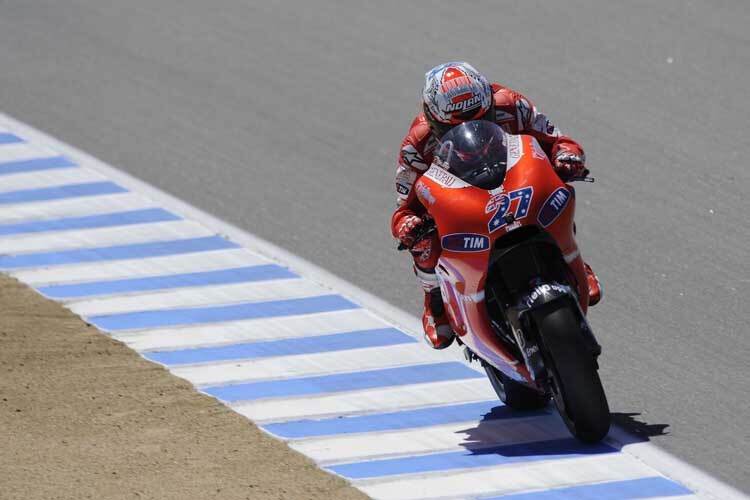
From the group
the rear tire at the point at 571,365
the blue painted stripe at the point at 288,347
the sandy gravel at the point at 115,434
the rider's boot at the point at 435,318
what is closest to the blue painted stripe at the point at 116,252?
the sandy gravel at the point at 115,434

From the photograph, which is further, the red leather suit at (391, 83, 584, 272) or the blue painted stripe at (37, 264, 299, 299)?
the blue painted stripe at (37, 264, 299, 299)

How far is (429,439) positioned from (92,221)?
4221 millimetres

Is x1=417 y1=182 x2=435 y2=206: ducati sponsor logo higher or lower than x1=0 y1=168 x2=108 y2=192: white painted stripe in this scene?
higher

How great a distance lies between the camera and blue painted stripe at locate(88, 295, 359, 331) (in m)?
8.84

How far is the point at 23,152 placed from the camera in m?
12.0

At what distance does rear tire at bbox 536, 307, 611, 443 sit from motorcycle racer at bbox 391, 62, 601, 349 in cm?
72

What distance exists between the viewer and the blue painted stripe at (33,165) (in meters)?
11.6

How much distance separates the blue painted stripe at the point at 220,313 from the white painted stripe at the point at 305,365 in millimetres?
686

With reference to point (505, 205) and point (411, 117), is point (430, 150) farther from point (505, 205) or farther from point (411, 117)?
point (411, 117)

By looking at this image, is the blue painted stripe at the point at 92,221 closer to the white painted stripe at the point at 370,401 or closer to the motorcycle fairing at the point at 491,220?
the white painted stripe at the point at 370,401

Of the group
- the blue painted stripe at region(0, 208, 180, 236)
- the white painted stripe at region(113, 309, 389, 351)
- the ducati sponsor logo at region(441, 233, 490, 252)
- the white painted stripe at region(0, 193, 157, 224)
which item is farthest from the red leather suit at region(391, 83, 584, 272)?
the white painted stripe at region(0, 193, 157, 224)

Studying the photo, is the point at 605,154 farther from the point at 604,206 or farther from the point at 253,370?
the point at 253,370

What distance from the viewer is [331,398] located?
25.7 ft

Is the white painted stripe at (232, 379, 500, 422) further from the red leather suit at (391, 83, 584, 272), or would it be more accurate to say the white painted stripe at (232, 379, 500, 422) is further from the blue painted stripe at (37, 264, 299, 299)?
the blue painted stripe at (37, 264, 299, 299)
